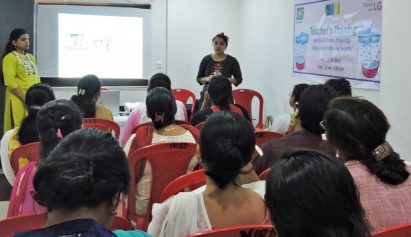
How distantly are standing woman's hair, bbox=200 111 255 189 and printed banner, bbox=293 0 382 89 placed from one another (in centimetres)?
225

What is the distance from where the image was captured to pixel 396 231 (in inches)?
46.4

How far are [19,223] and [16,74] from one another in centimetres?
385

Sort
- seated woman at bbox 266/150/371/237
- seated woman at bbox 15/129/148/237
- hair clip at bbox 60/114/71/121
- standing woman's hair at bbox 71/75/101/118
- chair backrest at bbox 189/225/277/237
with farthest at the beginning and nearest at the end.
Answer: standing woman's hair at bbox 71/75/101/118 < hair clip at bbox 60/114/71/121 < chair backrest at bbox 189/225/277/237 < seated woman at bbox 15/129/148/237 < seated woman at bbox 266/150/371/237

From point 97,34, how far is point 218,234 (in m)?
5.57

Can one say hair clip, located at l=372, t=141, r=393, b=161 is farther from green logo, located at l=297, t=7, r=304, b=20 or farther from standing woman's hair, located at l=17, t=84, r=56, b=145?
green logo, located at l=297, t=7, r=304, b=20

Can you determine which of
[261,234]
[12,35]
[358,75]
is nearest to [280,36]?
[358,75]

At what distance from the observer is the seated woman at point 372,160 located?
1.49 meters

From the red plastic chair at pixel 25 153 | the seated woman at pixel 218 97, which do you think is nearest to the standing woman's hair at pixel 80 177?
the red plastic chair at pixel 25 153

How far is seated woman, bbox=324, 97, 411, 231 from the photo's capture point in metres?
1.49

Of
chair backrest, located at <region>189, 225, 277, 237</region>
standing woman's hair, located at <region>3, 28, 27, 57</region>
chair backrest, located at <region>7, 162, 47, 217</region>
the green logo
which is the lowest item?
chair backrest, located at <region>7, 162, 47, 217</region>

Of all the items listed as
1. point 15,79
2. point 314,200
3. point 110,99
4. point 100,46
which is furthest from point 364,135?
point 100,46

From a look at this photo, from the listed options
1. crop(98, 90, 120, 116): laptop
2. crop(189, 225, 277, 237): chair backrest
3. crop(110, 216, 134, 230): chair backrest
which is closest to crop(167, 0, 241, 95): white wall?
crop(98, 90, 120, 116): laptop

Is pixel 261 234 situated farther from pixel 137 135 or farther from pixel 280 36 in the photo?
pixel 280 36

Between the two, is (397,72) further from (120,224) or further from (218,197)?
(120,224)
